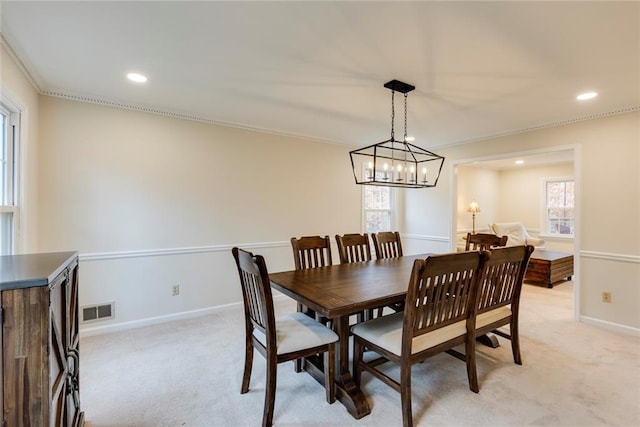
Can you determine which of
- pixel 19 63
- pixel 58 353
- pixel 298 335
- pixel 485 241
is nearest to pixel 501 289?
pixel 485 241

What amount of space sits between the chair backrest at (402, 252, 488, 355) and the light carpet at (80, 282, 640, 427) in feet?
1.72

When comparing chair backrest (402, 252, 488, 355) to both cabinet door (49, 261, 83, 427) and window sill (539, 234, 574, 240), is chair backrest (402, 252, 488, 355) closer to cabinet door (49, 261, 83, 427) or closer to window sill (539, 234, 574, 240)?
cabinet door (49, 261, 83, 427)

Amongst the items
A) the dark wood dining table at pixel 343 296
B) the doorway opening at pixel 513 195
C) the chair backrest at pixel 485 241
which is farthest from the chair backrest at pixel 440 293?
the doorway opening at pixel 513 195

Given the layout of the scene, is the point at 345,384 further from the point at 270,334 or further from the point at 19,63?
the point at 19,63

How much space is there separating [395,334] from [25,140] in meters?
3.20

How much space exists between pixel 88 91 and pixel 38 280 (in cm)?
262

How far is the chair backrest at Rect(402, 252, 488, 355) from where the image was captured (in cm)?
172

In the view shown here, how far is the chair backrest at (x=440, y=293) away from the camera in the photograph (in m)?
1.72

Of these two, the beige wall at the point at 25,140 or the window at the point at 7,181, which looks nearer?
the beige wall at the point at 25,140

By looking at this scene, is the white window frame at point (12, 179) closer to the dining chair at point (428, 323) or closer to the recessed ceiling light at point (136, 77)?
the recessed ceiling light at point (136, 77)

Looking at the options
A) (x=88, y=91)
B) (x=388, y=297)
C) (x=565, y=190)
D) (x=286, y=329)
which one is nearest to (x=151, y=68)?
(x=88, y=91)

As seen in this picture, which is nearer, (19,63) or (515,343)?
(19,63)

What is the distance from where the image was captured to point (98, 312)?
312cm

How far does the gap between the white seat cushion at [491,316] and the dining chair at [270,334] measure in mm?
1146
